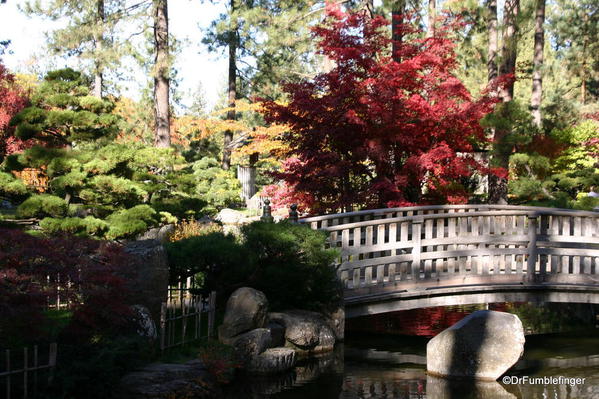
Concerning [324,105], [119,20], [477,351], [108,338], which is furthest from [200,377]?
[119,20]

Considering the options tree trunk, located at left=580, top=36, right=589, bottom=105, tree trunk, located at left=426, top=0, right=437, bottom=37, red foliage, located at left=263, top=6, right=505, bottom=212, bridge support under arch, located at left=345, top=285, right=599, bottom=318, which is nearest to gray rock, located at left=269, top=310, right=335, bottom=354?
bridge support under arch, located at left=345, top=285, right=599, bottom=318

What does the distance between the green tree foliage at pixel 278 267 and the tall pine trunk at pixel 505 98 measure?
6.14 m

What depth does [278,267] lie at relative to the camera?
9055 millimetres

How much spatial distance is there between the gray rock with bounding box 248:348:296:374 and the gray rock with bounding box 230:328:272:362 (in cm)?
7

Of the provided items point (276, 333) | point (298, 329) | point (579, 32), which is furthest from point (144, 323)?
point (579, 32)

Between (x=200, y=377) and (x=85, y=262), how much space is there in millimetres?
1656

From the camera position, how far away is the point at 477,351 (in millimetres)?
7875

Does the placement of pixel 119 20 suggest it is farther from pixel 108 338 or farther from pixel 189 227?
pixel 108 338

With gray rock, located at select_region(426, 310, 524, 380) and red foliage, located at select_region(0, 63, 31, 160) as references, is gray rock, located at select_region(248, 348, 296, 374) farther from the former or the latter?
red foliage, located at select_region(0, 63, 31, 160)

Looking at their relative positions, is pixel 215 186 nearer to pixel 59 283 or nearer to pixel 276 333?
pixel 276 333

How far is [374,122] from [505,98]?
15.7ft

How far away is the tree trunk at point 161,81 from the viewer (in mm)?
19328

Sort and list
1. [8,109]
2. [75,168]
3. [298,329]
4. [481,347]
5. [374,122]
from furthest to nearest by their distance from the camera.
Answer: [8,109] → [75,168] → [374,122] → [298,329] → [481,347]

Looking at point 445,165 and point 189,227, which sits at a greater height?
point 445,165
